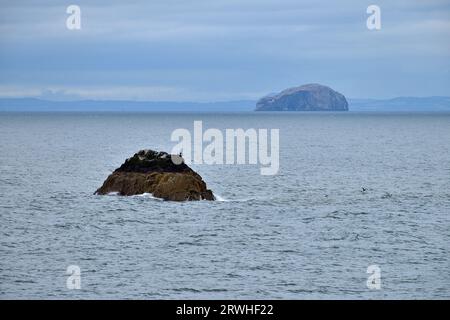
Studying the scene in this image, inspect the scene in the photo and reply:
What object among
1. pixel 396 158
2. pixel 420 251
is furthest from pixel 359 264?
pixel 396 158

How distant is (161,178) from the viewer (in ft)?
189

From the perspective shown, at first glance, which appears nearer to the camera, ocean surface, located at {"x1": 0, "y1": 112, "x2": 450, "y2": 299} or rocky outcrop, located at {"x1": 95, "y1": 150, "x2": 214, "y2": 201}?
ocean surface, located at {"x1": 0, "y1": 112, "x2": 450, "y2": 299}

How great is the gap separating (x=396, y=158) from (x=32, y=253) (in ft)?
273

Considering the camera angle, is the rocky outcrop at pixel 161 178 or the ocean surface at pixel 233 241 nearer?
the ocean surface at pixel 233 241

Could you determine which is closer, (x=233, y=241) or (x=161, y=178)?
(x=233, y=241)

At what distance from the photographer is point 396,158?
11719 cm

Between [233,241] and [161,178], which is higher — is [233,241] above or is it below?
below

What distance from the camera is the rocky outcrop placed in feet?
186

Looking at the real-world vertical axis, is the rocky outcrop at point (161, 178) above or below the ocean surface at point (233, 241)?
above

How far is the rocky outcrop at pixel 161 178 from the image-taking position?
56.7 meters

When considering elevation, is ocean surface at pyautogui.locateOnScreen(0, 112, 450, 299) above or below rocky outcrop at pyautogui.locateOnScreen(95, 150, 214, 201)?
below
